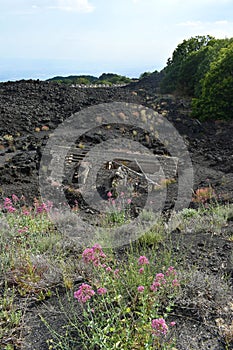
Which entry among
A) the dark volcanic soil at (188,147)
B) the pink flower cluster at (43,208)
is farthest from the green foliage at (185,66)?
the pink flower cluster at (43,208)

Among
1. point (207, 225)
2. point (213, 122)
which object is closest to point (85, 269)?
point (207, 225)

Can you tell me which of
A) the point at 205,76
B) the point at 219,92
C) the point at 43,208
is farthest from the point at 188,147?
the point at 43,208

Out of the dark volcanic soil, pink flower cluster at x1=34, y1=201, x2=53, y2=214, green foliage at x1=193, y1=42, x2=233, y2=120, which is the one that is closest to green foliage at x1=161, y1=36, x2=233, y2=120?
green foliage at x1=193, y1=42, x2=233, y2=120

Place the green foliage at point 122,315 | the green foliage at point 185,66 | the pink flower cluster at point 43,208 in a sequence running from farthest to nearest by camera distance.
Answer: the green foliage at point 185,66, the pink flower cluster at point 43,208, the green foliage at point 122,315

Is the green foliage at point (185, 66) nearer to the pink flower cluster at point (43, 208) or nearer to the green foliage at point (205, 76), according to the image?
the green foliage at point (205, 76)

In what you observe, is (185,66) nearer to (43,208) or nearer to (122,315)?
(43,208)

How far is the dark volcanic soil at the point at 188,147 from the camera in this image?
2613mm

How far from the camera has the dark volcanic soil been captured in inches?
103

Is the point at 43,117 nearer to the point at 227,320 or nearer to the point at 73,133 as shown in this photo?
the point at 73,133

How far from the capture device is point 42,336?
2.52m

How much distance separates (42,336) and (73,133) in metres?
12.9

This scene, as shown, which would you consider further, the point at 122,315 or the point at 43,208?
the point at 43,208

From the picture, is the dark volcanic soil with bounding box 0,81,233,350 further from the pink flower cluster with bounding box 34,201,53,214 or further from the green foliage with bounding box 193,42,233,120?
the pink flower cluster with bounding box 34,201,53,214

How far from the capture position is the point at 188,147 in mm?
13398
